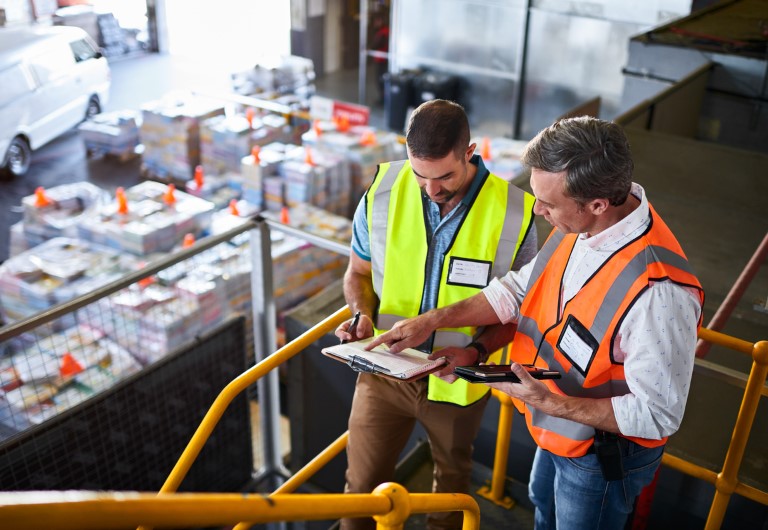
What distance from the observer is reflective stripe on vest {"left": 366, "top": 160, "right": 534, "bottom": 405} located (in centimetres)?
256

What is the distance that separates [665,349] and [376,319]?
1252 mm

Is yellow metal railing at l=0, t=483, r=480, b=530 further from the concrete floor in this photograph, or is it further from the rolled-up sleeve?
the concrete floor

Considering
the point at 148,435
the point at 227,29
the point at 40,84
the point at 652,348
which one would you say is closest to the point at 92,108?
the point at 40,84

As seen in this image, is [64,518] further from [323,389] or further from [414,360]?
[323,389]

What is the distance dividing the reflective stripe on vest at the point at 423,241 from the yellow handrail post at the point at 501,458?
1.31 ft

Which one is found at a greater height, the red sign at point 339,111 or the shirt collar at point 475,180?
the shirt collar at point 475,180

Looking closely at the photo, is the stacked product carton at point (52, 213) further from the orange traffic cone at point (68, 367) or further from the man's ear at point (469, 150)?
the man's ear at point (469, 150)

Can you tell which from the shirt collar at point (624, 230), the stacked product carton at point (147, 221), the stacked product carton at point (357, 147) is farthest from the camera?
the stacked product carton at point (357, 147)

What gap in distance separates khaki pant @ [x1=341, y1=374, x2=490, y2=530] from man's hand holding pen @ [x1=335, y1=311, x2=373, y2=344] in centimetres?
23

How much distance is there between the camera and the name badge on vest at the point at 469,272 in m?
2.58

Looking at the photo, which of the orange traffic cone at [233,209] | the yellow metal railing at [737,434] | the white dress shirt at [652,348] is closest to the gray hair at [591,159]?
the white dress shirt at [652,348]

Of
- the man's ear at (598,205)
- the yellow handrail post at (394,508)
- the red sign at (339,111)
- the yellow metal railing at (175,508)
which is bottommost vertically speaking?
the red sign at (339,111)

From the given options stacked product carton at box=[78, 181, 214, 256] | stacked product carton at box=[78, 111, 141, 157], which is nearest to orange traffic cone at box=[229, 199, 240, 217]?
stacked product carton at box=[78, 181, 214, 256]

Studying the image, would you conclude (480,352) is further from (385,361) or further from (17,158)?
(17,158)
